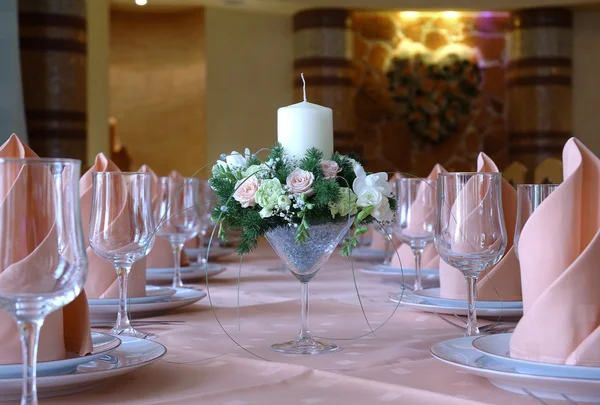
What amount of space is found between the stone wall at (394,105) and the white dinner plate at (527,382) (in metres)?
7.34

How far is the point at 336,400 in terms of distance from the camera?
89 cm

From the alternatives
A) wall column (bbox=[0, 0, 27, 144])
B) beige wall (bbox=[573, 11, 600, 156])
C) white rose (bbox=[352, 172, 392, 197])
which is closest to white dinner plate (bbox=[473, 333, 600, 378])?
white rose (bbox=[352, 172, 392, 197])

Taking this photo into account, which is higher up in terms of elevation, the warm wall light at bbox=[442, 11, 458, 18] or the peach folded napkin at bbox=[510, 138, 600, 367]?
the warm wall light at bbox=[442, 11, 458, 18]

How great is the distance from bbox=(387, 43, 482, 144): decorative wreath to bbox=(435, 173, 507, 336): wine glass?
7.13m

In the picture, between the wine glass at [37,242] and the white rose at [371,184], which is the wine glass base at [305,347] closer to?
the white rose at [371,184]

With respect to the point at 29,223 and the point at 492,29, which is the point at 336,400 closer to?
the point at 29,223

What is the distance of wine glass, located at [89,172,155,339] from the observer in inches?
48.9

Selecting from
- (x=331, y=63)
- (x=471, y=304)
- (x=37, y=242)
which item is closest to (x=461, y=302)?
(x=471, y=304)

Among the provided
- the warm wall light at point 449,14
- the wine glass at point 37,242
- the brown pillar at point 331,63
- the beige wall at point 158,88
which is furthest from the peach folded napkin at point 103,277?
the warm wall light at point 449,14

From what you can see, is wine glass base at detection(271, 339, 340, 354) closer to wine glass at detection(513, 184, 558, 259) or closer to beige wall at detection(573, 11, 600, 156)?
wine glass at detection(513, 184, 558, 259)

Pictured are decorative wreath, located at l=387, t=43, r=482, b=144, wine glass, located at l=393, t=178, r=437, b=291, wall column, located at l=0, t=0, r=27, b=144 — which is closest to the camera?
wine glass, located at l=393, t=178, r=437, b=291

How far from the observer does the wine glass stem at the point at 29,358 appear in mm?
677

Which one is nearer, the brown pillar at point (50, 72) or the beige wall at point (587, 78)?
the brown pillar at point (50, 72)

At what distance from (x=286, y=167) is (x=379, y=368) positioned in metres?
0.32
